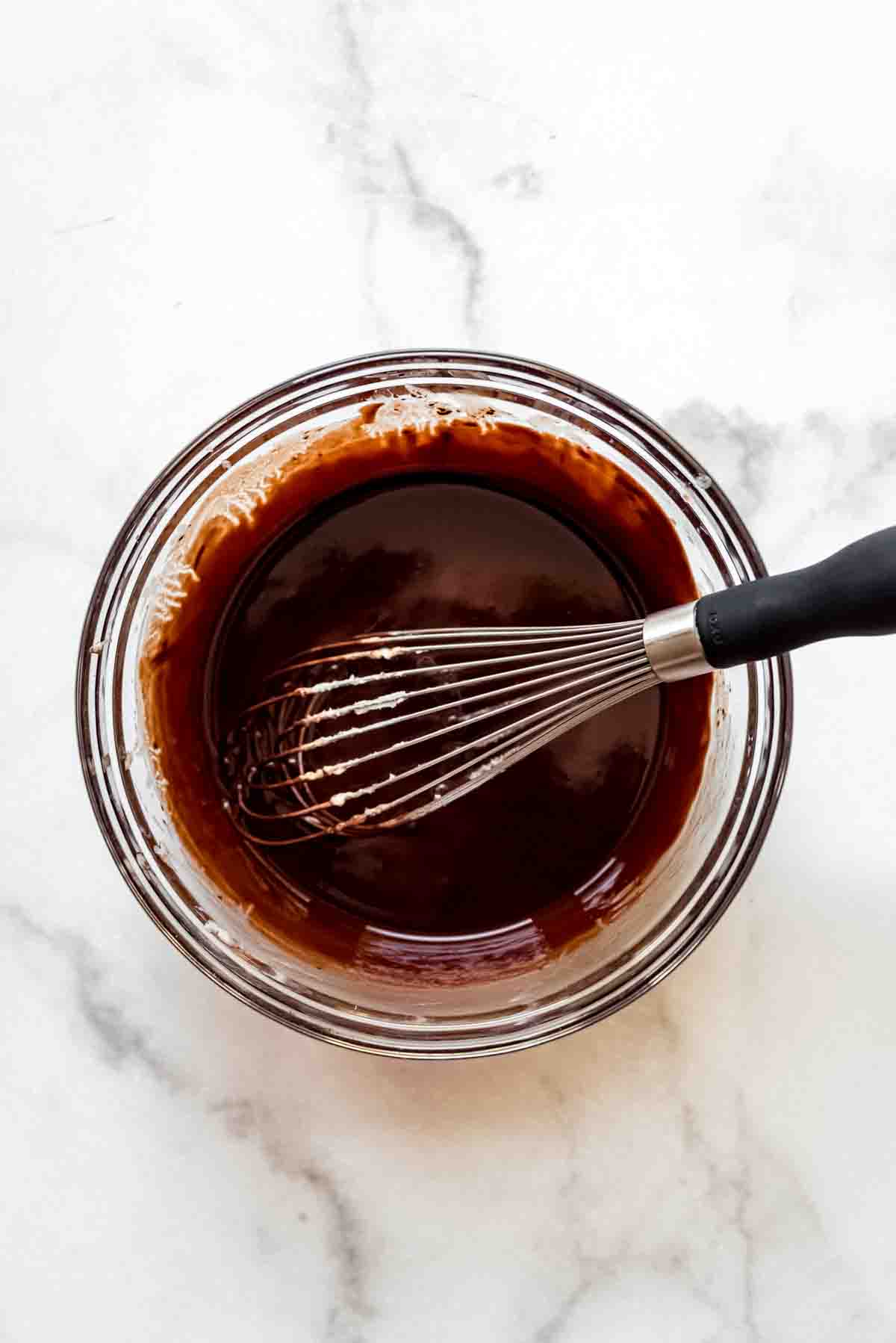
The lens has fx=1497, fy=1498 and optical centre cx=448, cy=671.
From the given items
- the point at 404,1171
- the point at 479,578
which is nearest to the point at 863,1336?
the point at 404,1171

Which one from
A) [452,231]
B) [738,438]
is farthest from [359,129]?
[738,438]

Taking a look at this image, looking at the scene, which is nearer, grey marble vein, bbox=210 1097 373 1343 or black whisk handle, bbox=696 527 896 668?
black whisk handle, bbox=696 527 896 668

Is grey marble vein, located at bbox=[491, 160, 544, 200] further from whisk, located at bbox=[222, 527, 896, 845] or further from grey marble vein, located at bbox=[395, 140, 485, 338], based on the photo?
whisk, located at bbox=[222, 527, 896, 845]

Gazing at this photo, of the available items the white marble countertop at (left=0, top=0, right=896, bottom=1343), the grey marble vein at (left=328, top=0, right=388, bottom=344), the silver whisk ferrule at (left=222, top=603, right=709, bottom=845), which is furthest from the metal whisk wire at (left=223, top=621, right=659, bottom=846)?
the grey marble vein at (left=328, top=0, right=388, bottom=344)

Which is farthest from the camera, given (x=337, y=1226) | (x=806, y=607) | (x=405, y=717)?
(x=337, y=1226)

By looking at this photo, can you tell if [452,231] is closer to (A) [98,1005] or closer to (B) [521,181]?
(B) [521,181]

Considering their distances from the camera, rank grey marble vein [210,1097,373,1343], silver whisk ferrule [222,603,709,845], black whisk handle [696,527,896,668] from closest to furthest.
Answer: black whisk handle [696,527,896,668], silver whisk ferrule [222,603,709,845], grey marble vein [210,1097,373,1343]
